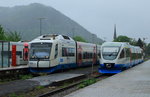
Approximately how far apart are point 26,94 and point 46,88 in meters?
2.59

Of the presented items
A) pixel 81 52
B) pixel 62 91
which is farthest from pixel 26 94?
pixel 81 52

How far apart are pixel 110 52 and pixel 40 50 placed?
657cm

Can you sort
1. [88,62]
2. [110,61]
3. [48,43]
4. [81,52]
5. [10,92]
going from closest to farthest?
[10,92]
[48,43]
[110,61]
[81,52]
[88,62]

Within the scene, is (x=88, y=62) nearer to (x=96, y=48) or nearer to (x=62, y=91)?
(x=96, y=48)

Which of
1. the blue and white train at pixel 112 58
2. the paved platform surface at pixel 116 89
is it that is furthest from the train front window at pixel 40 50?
the paved platform surface at pixel 116 89

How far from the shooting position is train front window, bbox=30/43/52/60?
24.9m

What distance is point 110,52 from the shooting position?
90.7ft

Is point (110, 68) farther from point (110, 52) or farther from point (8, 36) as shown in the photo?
point (8, 36)

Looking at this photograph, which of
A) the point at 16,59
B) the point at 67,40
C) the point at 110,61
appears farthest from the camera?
the point at 16,59

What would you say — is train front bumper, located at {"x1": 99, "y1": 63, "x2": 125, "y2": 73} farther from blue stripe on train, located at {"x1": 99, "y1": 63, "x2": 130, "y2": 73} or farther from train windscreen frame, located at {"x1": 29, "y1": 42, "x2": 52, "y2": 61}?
train windscreen frame, located at {"x1": 29, "y1": 42, "x2": 52, "y2": 61}

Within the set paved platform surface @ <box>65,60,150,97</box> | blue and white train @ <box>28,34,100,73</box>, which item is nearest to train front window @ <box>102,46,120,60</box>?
blue and white train @ <box>28,34,100,73</box>

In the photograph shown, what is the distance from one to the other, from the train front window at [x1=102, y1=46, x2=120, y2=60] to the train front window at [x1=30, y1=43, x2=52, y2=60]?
217 inches

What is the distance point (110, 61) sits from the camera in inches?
1067

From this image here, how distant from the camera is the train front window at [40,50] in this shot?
24.9 m
